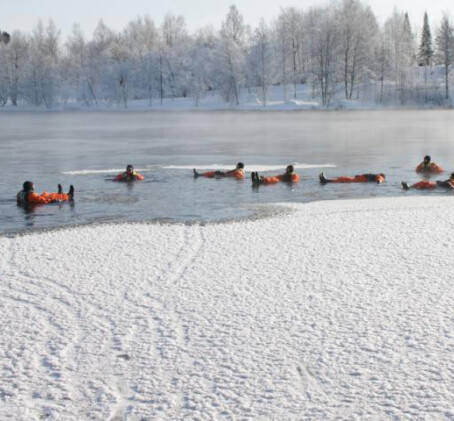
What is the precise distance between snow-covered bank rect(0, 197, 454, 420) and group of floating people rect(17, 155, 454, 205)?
14.8 ft

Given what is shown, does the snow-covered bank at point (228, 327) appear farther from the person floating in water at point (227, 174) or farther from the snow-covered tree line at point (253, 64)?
the snow-covered tree line at point (253, 64)

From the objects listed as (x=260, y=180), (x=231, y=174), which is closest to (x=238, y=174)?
(x=231, y=174)

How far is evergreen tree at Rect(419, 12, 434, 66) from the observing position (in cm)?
9375

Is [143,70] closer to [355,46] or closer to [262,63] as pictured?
[262,63]

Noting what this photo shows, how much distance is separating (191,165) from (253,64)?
5854 cm

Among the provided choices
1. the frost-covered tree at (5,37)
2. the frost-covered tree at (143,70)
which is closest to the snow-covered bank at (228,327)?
the frost-covered tree at (143,70)

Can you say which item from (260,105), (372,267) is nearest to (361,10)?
(260,105)

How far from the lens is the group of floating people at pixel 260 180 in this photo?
14.6 meters

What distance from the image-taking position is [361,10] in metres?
80.8

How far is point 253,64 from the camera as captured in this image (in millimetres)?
79000

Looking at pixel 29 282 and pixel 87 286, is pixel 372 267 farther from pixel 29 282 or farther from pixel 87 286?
pixel 29 282

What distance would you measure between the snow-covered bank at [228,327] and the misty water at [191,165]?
360 centimetres

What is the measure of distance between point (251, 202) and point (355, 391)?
10004mm

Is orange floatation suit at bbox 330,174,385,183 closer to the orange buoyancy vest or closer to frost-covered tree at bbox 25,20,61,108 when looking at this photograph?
the orange buoyancy vest
